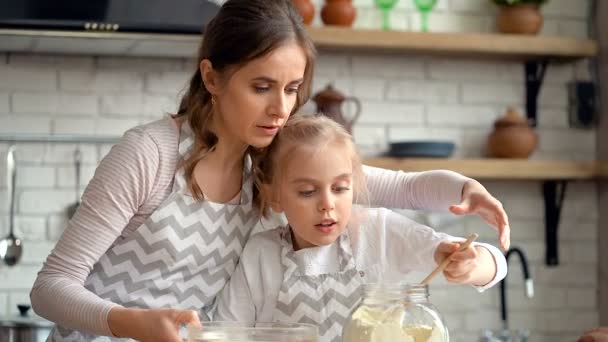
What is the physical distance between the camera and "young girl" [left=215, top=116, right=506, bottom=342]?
6.07ft

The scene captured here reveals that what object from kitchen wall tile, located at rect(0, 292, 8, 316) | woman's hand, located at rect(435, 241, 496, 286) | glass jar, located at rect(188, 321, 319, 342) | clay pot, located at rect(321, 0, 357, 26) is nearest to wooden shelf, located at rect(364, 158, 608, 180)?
clay pot, located at rect(321, 0, 357, 26)

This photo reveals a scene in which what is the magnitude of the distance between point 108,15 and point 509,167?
5.29 ft

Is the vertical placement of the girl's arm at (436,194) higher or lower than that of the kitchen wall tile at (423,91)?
higher

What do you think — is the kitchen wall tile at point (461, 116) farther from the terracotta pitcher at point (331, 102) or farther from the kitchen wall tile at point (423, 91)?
the terracotta pitcher at point (331, 102)

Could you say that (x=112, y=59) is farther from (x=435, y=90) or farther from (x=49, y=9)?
(x=435, y=90)

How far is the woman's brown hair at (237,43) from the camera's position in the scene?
6.13 feet

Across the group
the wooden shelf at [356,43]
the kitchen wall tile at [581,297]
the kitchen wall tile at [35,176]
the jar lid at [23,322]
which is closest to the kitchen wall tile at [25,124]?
the kitchen wall tile at [35,176]

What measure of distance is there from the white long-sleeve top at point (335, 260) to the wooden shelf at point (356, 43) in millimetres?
1657

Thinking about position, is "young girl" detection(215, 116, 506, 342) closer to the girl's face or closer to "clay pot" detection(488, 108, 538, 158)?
the girl's face

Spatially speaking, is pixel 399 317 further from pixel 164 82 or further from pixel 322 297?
pixel 164 82

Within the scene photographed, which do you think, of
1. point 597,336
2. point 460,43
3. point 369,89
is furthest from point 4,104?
point 597,336

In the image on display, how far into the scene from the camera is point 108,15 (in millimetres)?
3398

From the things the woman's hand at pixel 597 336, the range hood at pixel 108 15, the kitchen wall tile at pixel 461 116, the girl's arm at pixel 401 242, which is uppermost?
the range hood at pixel 108 15

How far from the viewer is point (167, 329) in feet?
4.60
